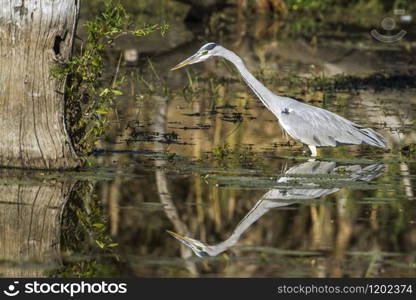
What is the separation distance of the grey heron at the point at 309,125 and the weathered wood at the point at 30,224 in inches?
93.2

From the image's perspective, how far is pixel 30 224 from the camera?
7.31m

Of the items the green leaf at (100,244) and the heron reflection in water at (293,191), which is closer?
the green leaf at (100,244)

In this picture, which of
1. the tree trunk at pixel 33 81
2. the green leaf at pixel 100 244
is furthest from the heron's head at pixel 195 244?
the tree trunk at pixel 33 81

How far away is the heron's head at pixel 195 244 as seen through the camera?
22.4 ft

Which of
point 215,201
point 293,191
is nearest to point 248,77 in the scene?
point 293,191

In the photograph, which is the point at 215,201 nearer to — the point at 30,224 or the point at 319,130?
the point at 30,224

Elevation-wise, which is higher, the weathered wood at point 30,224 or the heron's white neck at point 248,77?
the heron's white neck at point 248,77

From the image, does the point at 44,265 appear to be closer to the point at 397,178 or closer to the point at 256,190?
the point at 256,190

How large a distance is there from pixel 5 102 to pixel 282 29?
14964mm

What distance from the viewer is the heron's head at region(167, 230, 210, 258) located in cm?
683

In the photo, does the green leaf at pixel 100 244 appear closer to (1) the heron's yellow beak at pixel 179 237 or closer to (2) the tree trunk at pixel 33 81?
(1) the heron's yellow beak at pixel 179 237

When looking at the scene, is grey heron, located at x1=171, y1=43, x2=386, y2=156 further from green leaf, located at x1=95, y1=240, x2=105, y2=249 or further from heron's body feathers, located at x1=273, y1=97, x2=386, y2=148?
green leaf, located at x1=95, y1=240, x2=105, y2=249

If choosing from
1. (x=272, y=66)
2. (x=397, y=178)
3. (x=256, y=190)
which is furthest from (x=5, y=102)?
(x=272, y=66)

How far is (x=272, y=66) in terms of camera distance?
58.0 feet
